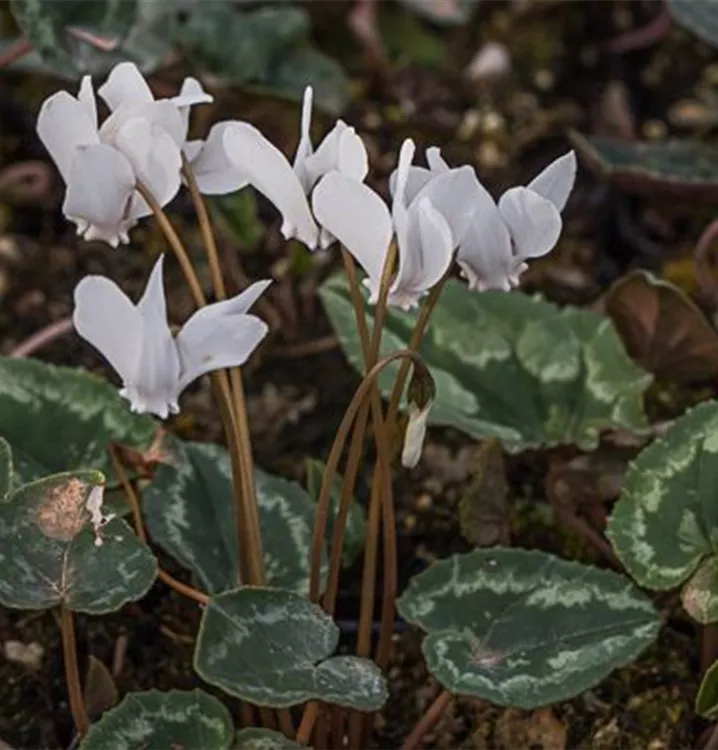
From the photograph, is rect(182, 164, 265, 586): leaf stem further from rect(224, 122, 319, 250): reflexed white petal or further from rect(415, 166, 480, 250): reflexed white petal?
rect(415, 166, 480, 250): reflexed white petal

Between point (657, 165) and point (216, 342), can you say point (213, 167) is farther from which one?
point (657, 165)

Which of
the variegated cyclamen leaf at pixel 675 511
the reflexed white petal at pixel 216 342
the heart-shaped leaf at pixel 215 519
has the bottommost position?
the heart-shaped leaf at pixel 215 519

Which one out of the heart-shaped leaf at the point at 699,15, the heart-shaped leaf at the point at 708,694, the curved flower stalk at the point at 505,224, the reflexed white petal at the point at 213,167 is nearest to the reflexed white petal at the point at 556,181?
the curved flower stalk at the point at 505,224

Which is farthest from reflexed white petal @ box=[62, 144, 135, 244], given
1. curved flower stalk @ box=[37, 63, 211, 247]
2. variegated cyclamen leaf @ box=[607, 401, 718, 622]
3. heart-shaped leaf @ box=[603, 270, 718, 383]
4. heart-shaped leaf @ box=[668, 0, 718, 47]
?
heart-shaped leaf @ box=[668, 0, 718, 47]

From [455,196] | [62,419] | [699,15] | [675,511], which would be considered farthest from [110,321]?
[699,15]

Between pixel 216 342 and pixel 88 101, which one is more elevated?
pixel 88 101

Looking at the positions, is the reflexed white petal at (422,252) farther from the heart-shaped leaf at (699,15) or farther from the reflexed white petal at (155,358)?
the heart-shaped leaf at (699,15)
